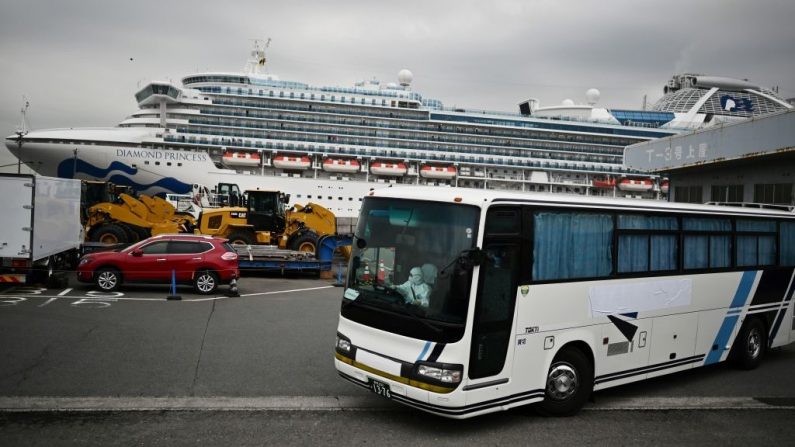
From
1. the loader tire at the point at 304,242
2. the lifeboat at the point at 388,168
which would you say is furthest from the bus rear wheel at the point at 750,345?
the lifeboat at the point at 388,168

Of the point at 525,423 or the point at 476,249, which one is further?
the point at 525,423

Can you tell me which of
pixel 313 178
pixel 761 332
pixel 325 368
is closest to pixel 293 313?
pixel 325 368

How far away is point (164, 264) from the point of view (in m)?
13.2

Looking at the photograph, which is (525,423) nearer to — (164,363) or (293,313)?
(164,363)

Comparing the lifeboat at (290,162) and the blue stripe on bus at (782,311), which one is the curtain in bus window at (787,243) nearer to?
the blue stripe on bus at (782,311)

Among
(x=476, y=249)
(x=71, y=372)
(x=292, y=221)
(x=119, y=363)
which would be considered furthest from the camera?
(x=292, y=221)

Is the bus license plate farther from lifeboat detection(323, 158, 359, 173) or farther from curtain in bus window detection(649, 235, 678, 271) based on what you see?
lifeboat detection(323, 158, 359, 173)

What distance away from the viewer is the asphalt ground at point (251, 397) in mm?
5070

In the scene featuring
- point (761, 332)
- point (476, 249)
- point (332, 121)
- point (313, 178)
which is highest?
point (332, 121)

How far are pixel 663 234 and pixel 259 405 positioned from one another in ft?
16.9

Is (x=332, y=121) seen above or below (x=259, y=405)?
above

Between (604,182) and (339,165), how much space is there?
988 inches

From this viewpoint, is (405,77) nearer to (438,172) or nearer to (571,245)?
(438,172)

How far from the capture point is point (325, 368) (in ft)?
24.0
